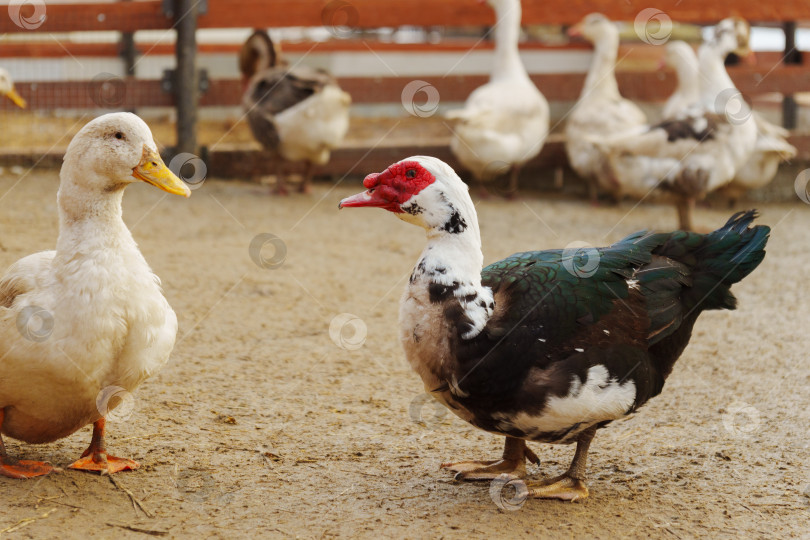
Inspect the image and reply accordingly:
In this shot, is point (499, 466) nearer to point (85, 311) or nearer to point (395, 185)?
point (395, 185)

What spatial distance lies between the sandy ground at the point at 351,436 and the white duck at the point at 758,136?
2.06m

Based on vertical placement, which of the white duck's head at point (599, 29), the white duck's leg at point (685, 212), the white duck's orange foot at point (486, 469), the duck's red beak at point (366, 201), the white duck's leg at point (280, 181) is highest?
the white duck's head at point (599, 29)

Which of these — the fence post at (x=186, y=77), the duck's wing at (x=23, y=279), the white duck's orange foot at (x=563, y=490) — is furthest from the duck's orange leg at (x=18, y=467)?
the fence post at (x=186, y=77)

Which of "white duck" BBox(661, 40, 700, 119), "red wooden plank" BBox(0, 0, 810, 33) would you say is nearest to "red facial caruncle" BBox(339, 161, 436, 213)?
"white duck" BBox(661, 40, 700, 119)

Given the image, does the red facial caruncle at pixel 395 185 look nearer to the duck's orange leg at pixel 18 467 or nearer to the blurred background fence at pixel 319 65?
the duck's orange leg at pixel 18 467

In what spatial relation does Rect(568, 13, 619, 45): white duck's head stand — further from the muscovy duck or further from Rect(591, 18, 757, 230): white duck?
the muscovy duck

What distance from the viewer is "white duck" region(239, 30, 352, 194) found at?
760 cm

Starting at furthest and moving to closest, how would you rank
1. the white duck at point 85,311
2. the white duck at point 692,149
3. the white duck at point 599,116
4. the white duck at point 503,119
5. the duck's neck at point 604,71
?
the duck's neck at point 604,71 → the white duck at point 599,116 → the white duck at point 503,119 → the white duck at point 692,149 → the white duck at point 85,311

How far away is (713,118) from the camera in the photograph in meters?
7.04

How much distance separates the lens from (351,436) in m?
3.50

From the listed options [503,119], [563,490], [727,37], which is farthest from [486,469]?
[727,37]

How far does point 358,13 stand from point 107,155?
595cm

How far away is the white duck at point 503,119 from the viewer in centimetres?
778

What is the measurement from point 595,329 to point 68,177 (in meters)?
1.69
